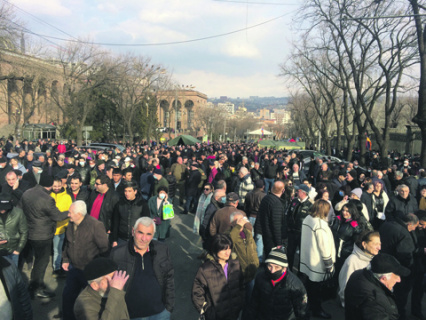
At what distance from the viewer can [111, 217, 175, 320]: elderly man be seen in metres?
3.18

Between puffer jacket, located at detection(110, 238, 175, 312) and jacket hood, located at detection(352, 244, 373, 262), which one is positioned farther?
jacket hood, located at detection(352, 244, 373, 262)

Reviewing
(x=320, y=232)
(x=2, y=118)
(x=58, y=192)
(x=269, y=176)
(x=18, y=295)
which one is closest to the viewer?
(x=18, y=295)

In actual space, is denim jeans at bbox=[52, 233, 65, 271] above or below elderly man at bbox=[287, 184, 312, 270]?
below

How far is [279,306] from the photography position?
327 cm

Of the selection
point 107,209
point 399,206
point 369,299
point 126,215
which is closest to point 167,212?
point 107,209

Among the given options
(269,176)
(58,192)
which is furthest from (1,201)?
(269,176)

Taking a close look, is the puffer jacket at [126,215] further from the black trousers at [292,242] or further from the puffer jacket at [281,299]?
the black trousers at [292,242]

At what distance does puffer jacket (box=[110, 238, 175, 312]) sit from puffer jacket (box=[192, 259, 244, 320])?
253 millimetres

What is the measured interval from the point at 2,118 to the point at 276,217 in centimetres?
5176

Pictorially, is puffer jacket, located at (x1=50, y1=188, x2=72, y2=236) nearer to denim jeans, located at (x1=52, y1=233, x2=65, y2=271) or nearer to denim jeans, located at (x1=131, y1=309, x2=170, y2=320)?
denim jeans, located at (x1=52, y1=233, x2=65, y2=271)

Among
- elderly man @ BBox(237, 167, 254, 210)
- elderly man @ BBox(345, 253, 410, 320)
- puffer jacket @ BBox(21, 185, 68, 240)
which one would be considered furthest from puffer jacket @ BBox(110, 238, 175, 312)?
elderly man @ BBox(237, 167, 254, 210)

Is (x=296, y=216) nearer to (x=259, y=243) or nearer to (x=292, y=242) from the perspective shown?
(x=292, y=242)

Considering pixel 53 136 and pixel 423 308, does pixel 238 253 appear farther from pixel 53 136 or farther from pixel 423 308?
pixel 53 136

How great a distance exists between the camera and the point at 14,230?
4484 millimetres
